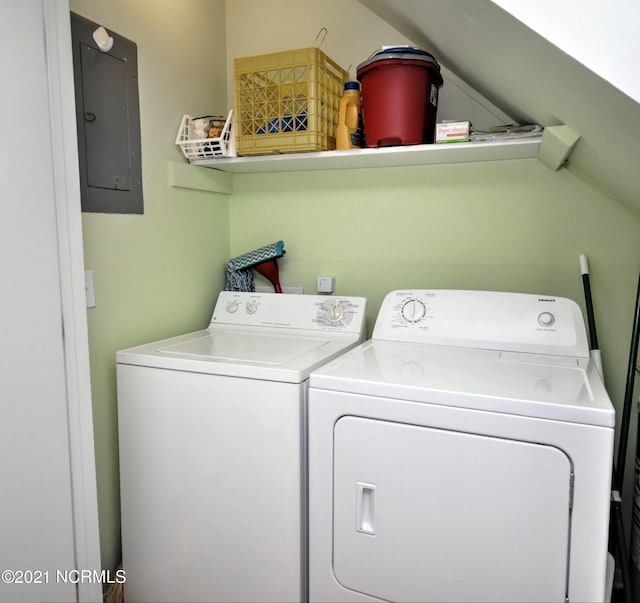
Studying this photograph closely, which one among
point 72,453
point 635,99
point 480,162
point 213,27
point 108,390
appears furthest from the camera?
point 213,27

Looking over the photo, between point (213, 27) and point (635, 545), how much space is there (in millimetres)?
2691

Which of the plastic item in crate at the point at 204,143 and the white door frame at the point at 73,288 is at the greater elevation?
the plastic item in crate at the point at 204,143

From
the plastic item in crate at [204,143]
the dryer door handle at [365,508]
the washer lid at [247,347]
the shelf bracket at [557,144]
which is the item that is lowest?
the dryer door handle at [365,508]

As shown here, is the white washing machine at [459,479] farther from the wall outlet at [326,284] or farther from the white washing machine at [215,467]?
the wall outlet at [326,284]

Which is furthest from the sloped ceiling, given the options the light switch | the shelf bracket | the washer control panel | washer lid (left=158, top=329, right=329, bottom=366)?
the light switch

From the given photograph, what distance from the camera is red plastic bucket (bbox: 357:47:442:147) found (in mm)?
1837

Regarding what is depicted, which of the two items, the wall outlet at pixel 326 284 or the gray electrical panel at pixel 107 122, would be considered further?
the wall outlet at pixel 326 284

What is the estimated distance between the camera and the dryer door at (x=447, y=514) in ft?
4.18

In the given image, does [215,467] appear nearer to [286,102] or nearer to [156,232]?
[156,232]

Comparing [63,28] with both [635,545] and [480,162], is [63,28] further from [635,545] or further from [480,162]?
[635,545]

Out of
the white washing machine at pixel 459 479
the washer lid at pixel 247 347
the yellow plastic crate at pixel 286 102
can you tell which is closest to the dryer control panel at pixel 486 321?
the white washing machine at pixel 459 479

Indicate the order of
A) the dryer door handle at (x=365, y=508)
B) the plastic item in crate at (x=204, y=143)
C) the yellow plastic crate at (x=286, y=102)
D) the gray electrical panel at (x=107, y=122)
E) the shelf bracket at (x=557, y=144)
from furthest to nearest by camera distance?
1. the plastic item in crate at (x=204, y=143)
2. the yellow plastic crate at (x=286, y=102)
3. the gray electrical panel at (x=107, y=122)
4. the shelf bracket at (x=557, y=144)
5. the dryer door handle at (x=365, y=508)

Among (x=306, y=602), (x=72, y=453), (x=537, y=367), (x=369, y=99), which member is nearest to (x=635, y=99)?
(x=537, y=367)

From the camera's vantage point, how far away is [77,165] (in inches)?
62.2
